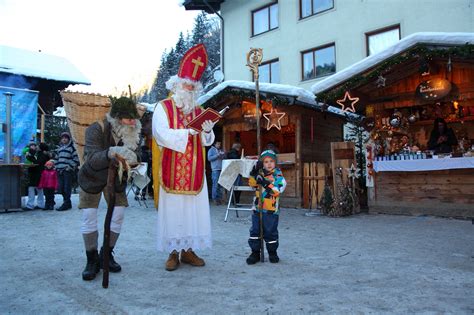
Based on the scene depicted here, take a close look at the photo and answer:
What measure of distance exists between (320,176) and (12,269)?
7225 millimetres

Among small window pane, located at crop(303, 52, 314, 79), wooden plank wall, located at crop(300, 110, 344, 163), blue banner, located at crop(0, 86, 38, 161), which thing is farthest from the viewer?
small window pane, located at crop(303, 52, 314, 79)

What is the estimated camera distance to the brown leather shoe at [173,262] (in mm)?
4059

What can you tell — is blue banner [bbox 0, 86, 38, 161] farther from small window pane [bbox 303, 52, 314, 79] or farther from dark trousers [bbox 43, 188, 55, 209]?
small window pane [bbox 303, 52, 314, 79]

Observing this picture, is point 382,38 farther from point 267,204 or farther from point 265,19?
point 267,204

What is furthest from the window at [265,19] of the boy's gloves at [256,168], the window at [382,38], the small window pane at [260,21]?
the boy's gloves at [256,168]

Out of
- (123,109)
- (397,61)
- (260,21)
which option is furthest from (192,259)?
(260,21)

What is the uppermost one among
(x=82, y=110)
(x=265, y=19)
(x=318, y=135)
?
(x=265, y=19)

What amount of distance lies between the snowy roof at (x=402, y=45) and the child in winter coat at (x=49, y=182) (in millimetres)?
6671

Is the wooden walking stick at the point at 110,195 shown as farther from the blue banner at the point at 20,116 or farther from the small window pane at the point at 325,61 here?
the small window pane at the point at 325,61

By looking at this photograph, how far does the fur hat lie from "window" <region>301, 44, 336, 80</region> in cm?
1358

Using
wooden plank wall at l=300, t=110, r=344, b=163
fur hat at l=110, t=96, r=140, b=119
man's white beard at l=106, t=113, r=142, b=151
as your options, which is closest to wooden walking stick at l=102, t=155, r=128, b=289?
man's white beard at l=106, t=113, r=142, b=151

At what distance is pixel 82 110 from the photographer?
4074 millimetres

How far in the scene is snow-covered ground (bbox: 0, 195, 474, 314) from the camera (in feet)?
9.72

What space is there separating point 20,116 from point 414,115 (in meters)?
10.0
